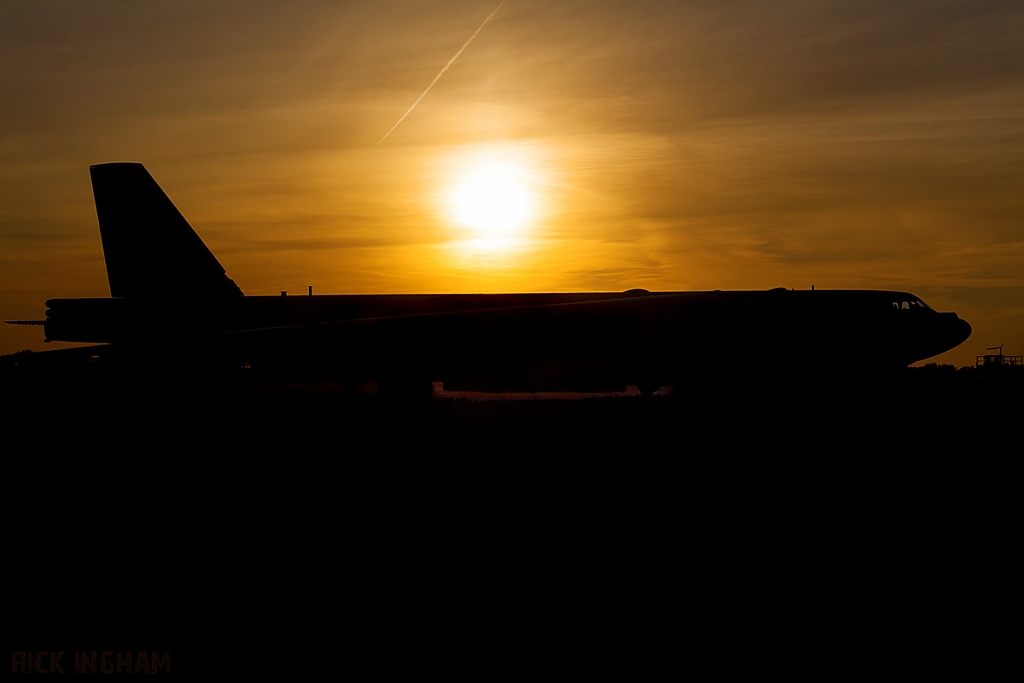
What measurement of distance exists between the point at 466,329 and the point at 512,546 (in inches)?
525

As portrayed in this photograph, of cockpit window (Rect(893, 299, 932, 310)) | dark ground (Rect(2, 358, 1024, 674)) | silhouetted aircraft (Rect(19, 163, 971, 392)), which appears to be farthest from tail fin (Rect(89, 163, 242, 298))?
cockpit window (Rect(893, 299, 932, 310))

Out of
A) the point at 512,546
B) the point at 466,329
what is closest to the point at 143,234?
the point at 466,329

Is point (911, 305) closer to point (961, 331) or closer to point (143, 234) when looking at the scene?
point (961, 331)

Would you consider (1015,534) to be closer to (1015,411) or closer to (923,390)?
(1015,411)

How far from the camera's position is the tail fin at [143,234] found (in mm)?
27703

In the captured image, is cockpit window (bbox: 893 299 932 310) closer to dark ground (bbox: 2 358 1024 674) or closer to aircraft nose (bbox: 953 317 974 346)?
aircraft nose (bbox: 953 317 974 346)

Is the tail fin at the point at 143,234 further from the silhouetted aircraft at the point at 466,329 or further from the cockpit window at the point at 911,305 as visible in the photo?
the cockpit window at the point at 911,305

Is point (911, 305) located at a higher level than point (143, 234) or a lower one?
lower

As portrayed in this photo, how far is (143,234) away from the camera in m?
27.7

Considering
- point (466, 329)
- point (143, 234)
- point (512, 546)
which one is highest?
point (143, 234)

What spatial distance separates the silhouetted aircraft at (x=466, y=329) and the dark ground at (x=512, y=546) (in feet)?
11.1

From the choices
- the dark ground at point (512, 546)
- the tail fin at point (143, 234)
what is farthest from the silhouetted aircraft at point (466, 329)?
the dark ground at point (512, 546)

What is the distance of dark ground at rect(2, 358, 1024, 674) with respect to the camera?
6.29 m

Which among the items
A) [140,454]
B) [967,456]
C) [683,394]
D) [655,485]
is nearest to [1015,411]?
[683,394]
